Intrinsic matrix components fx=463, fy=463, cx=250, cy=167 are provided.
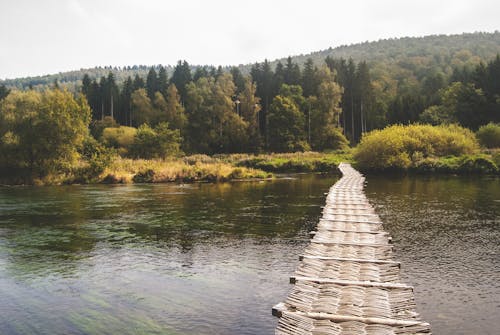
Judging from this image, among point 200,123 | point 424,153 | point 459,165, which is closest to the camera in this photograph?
point 459,165

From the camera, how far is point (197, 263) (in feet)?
44.8

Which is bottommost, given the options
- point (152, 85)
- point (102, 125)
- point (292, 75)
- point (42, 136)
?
point (42, 136)

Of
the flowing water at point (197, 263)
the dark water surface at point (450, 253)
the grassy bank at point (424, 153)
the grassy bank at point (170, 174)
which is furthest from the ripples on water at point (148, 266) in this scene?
the grassy bank at point (424, 153)

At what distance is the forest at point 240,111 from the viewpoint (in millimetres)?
47531

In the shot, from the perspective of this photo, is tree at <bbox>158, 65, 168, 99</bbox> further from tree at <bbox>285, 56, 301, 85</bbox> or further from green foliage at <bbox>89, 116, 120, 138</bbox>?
tree at <bbox>285, 56, 301, 85</bbox>

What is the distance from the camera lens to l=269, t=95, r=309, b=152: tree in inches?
3295

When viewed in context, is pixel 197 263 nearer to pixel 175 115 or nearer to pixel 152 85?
pixel 175 115

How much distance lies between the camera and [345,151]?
255 feet

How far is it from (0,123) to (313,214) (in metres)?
39.8

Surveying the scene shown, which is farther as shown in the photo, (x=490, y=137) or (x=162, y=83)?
(x=162, y=83)

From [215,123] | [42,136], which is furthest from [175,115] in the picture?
[42,136]

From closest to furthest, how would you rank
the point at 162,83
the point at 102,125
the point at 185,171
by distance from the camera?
the point at 185,171, the point at 102,125, the point at 162,83

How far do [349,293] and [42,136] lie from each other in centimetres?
4334

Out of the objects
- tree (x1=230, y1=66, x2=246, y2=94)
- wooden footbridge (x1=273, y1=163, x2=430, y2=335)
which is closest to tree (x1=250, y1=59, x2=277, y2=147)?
tree (x1=230, y1=66, x2=246, y2=94)
